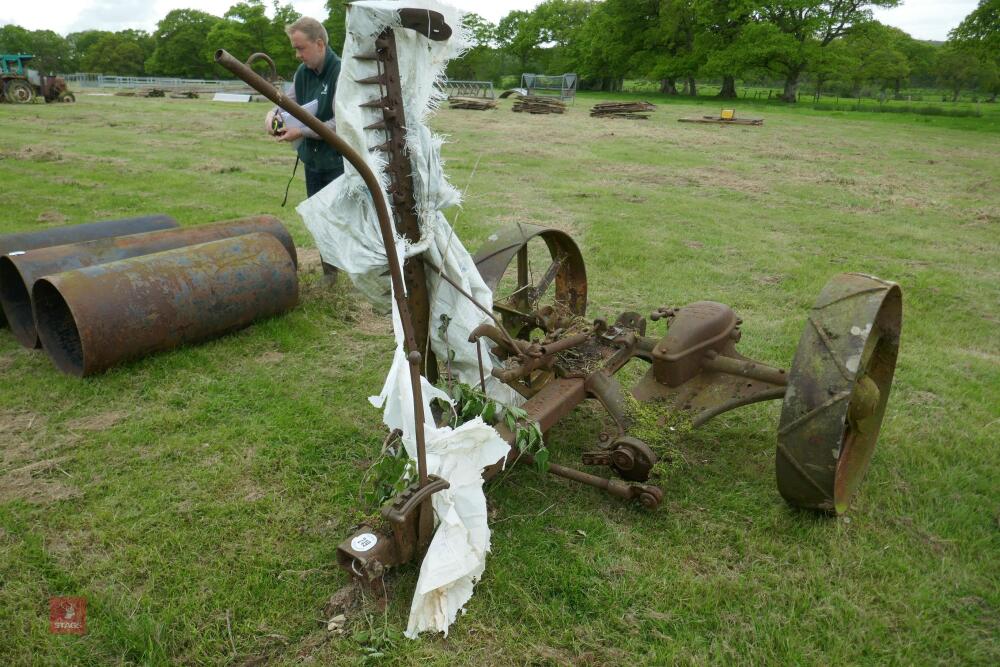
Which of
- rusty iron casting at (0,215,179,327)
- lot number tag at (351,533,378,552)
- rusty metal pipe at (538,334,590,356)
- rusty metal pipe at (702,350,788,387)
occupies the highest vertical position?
rusty iron casting at (0,215,179,327)

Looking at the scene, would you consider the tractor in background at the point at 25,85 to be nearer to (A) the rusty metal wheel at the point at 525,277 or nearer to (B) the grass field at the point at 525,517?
(B) the grass field at the point at 525,517

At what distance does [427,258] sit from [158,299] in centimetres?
221

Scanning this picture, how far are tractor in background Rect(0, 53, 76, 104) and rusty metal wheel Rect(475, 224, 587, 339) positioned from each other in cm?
2957

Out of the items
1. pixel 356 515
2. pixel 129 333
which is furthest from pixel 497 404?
pixel 129 333

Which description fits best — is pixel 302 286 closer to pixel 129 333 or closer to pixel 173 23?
pixel 129 333

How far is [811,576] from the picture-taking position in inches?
101

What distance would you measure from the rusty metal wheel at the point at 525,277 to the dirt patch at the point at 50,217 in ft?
21.4

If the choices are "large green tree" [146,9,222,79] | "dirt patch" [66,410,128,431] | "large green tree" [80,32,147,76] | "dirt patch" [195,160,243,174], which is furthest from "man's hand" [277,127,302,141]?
"large green tree" [80,32,147,76]

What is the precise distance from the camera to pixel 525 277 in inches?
176

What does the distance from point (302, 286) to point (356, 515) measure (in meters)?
3.32

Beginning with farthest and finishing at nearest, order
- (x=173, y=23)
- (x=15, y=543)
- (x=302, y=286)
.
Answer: (x=173, y=23), (x=302, y=286), (x=15, y=543)

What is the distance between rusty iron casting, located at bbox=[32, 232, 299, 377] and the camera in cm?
395

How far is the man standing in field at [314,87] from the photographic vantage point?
4.66 m

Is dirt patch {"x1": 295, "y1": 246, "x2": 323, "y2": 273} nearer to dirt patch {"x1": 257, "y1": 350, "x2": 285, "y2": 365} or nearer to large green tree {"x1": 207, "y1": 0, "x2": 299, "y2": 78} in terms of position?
dirt patch {"x1": 257, "y1": 350, "x2": 285, "y2": 365}
